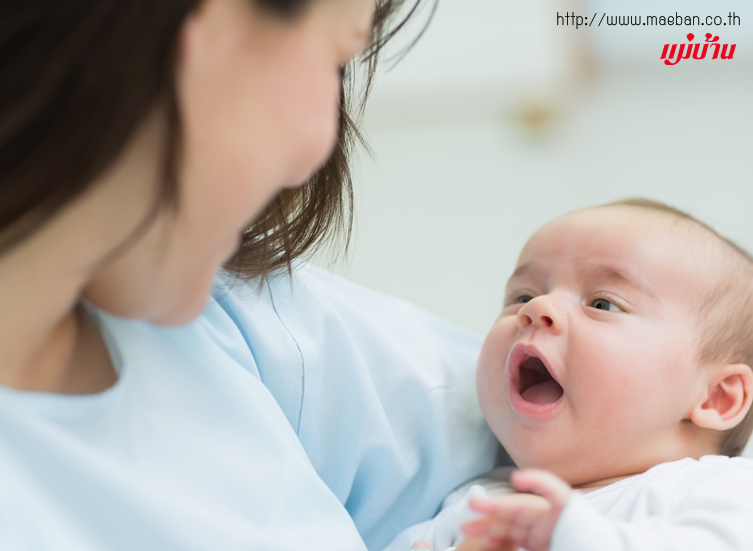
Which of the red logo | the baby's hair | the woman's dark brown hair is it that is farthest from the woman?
the red logo

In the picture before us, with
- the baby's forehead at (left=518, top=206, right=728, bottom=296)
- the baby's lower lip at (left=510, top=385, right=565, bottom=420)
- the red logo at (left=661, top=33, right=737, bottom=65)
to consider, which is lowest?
the baby's lower lip at (left=510, top=385, right=565, bottom=420)

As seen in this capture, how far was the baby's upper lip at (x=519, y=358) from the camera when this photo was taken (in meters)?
0.86

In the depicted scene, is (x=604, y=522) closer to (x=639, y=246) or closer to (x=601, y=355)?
(x=601, y=355)

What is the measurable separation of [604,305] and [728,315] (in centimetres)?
16

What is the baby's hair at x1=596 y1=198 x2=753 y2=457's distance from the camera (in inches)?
36.0

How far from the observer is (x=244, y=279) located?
84cm

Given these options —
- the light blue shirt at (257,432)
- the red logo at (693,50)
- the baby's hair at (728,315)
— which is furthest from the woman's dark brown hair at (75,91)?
the red logo at (693,50)

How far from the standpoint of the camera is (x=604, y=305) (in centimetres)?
91

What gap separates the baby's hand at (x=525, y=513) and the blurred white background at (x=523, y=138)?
1045mm

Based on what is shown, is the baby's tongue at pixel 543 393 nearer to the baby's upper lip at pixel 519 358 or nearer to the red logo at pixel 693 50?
the baby's upper lip at pixel 519 358

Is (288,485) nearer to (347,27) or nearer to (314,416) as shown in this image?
(314,416)

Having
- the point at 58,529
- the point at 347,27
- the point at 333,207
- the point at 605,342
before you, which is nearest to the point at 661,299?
the point at 605,342

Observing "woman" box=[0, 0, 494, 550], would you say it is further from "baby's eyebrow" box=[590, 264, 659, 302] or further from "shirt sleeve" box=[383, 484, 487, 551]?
"baby's eyebrow" box=[590, 264, 659, 302]

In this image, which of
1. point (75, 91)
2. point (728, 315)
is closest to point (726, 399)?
point (728, 315)
